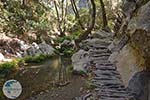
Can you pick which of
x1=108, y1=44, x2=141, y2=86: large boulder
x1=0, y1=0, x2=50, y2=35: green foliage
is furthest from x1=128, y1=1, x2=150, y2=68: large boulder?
x1=0, y1=0, x2=50, y2=35: green foliage

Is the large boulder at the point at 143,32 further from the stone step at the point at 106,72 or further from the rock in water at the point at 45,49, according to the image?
the rock in water at the point at 45,49

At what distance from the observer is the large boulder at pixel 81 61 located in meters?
13.0

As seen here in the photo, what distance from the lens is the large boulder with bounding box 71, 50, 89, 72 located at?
13.0 metres

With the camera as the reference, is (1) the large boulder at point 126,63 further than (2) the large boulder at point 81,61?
No

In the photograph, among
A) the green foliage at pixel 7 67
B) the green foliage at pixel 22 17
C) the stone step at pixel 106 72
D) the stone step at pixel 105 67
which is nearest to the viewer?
the stone step at pixel 106 72

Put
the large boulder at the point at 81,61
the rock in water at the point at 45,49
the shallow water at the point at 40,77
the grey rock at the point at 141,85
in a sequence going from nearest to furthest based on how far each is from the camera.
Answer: the grey rock at the point at 141,85 → the shallow water at the point at 40,77 → the large boulder at the point at 81,61 → the rock in water at the point at 45,49

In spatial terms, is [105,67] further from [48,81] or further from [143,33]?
[48,81]

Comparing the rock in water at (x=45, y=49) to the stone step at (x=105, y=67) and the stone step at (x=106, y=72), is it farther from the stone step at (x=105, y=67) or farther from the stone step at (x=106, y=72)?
the stone step at (x=106, y=72)

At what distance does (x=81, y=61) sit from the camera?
13594mm

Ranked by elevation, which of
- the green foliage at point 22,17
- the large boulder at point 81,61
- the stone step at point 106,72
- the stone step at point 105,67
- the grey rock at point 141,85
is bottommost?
the grey rock at point 141,85

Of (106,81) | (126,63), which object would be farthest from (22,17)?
(126,63)

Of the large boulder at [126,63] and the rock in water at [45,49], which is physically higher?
the rock in water at [45,49]

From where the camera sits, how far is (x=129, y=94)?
6.64 meters

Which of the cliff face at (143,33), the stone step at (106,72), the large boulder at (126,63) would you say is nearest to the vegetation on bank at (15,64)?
the stone step at (106,72)
